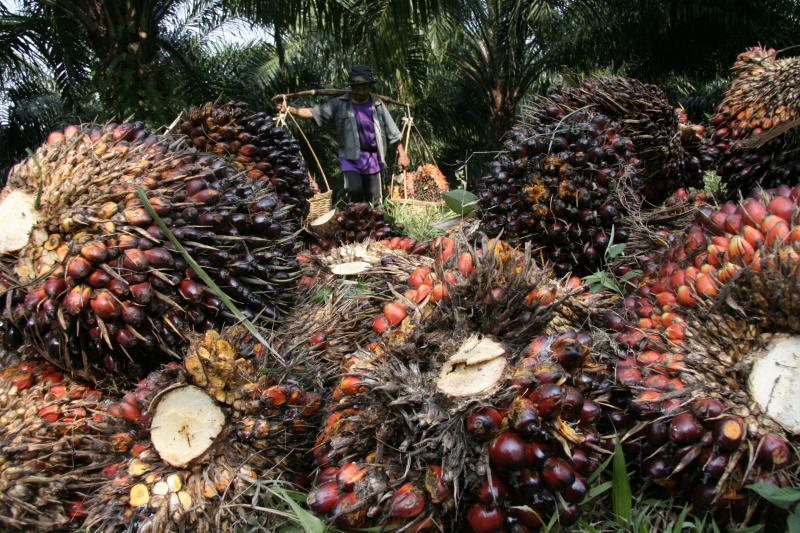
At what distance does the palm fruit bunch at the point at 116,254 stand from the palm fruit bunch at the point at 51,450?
102 mm

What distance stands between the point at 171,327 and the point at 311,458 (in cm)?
51

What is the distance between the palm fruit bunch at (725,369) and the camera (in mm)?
1105

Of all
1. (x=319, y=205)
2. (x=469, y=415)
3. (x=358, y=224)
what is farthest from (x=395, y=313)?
(x=319, y=205)

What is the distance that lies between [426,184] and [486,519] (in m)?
5.52

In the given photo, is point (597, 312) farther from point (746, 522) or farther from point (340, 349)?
point (340, 349)

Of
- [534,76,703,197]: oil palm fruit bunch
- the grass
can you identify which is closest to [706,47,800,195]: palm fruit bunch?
[534,76,703,197]: oil palm fruit bunch

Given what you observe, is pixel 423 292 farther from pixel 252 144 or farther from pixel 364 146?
pixel 364 146

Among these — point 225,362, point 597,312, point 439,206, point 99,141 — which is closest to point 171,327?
point 225,362

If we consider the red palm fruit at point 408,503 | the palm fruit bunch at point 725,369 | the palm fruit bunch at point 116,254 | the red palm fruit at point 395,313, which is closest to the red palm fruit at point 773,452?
the palm fruit bunch at point 725,369

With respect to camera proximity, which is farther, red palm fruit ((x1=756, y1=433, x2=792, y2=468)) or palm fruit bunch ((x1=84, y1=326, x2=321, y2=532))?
palm fruit bunch ((x1=84, y1=326, x2=321, y2=532))

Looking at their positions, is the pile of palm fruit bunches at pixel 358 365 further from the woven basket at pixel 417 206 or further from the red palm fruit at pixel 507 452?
the woven basket at pixel 417 206

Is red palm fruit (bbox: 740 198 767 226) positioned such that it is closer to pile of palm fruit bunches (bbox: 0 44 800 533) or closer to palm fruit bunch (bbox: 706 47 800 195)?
pile of palm fruit bunches (bbox: 0 44 800 533)

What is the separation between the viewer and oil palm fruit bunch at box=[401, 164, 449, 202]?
6242 mm

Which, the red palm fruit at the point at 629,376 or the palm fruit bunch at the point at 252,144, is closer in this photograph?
the red palm fruit at the point at 629,376
